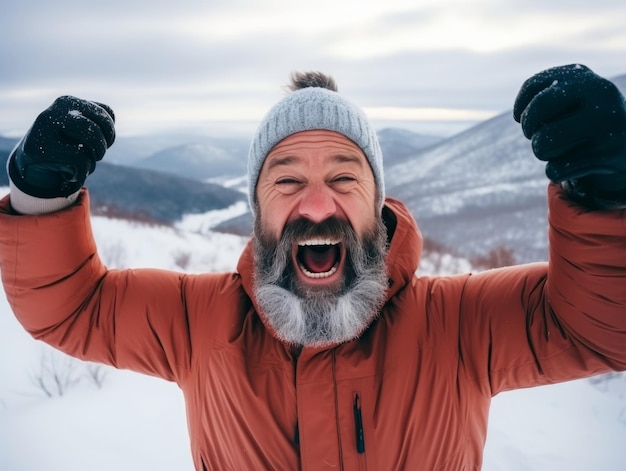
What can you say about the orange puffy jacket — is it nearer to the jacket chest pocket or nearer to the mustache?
the jacket chest pocket

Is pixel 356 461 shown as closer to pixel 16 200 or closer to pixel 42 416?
pixel 16 200

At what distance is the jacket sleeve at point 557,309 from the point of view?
1172mm

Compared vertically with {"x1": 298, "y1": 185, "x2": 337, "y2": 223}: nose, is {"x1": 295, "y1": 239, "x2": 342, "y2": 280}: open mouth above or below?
below

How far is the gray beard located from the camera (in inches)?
61.7

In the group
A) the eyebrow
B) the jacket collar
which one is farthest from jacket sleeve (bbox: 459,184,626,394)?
the eyebrow

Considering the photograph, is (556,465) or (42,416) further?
(42,416)

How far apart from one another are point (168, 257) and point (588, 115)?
10.3 m

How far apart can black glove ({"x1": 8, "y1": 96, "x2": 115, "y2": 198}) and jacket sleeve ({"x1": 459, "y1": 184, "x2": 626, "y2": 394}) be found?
4.60 ft

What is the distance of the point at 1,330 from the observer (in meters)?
5.78

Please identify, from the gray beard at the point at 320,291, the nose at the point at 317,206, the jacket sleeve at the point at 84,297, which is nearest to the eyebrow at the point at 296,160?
the nose at the point at 317,206

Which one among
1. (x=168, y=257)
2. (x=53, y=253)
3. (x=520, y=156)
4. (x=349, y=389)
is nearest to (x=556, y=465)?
(x=349, y=389)

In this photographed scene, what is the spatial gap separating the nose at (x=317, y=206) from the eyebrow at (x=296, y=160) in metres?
0.18

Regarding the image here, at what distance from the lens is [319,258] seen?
195 cm

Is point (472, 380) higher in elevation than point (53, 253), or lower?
lower
